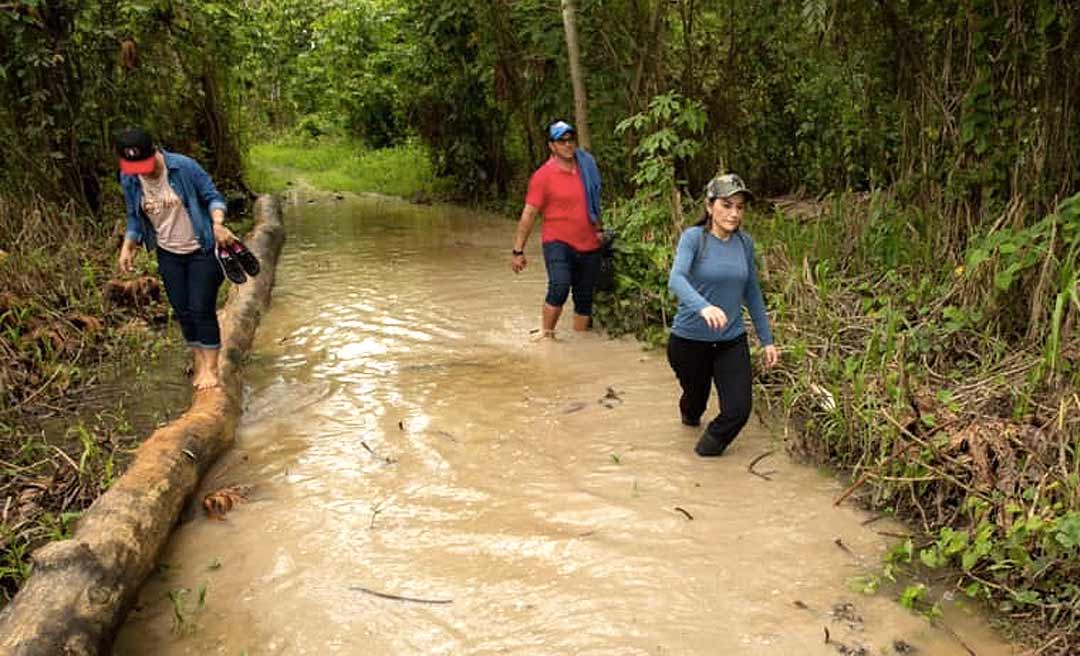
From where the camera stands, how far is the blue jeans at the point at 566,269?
7441 millimetres

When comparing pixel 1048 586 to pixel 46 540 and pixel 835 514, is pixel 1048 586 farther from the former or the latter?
pixel 46 540

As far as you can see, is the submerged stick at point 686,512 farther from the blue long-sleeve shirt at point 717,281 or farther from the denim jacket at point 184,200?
the denim jacket at point 184,200

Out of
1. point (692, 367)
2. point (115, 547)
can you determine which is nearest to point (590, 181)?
point (692, 367)

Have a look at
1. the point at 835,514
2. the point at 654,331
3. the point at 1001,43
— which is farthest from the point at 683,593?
the point at 1001,43

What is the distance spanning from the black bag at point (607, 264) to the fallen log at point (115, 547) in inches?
129

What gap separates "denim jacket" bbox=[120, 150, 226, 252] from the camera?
18.7 ft

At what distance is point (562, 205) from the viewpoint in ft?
24.1

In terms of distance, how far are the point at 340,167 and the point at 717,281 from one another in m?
19.3

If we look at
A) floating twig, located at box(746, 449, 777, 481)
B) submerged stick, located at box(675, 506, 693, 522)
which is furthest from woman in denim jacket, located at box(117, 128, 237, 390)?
floating twig, located at box(746, 449, 777, 481)

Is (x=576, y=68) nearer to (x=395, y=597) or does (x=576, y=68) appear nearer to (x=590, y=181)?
(x=590, y=181)

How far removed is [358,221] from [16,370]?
30.2 feet

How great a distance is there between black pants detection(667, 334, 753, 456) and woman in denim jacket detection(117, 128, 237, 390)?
3.07 m

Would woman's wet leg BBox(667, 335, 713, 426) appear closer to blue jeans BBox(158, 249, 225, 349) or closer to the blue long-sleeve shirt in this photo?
the blue long-sleeve shirt

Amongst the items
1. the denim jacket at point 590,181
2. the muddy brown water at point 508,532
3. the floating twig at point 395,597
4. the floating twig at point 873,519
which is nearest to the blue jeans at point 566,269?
the denim jacket at point 590,181
